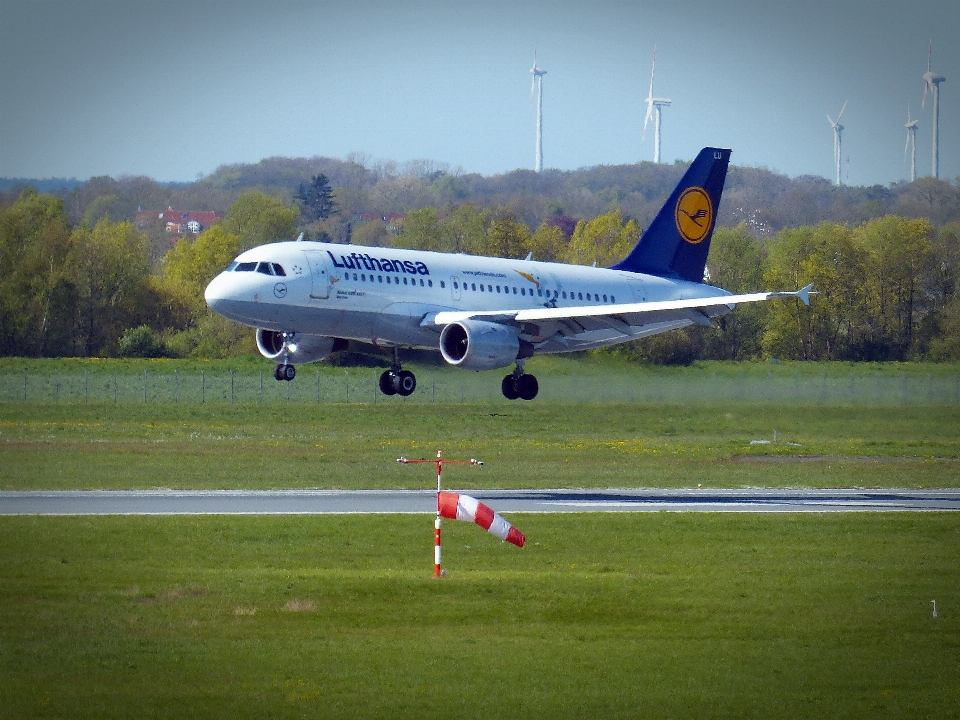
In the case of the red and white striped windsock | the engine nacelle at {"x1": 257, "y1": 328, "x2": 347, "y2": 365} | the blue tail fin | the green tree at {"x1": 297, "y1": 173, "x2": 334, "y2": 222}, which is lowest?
the red and white striped windsock

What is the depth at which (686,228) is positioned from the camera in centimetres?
5456

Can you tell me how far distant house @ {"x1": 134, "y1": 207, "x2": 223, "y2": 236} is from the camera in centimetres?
13638

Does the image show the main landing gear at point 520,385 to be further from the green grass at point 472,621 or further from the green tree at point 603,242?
the green tree at point 603,242

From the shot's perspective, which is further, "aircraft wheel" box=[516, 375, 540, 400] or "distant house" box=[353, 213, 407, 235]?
"distant house" box=[353, 213, 407, 235]

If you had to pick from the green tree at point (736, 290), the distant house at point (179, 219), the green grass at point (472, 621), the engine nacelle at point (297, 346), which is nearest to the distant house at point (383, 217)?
the distant house at point (179, 219)

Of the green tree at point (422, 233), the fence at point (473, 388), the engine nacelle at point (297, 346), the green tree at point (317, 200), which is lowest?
the fence at point (473, 388)

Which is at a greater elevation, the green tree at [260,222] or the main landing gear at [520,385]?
the green tree at [260,222]

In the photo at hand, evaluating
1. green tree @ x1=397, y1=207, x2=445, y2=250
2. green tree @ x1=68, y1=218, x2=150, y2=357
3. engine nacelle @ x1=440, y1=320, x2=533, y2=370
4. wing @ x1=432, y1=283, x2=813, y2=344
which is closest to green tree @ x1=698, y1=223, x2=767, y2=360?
green tree @ x1=397, y1=207, x2=445, y2=250

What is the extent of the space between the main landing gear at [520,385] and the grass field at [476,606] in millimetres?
6796

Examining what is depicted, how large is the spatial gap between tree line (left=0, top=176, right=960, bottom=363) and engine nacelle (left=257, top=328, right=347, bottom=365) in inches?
828

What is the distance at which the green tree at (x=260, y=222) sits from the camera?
9531cm

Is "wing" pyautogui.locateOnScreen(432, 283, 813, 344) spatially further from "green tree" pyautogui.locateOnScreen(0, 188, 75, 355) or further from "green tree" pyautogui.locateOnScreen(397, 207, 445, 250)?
"green tree" pyautogui.locateOnScreen(397, 207, 445, 250)

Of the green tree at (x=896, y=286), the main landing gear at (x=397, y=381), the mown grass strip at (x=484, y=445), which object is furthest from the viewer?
the green tree at (x=896, y=286)

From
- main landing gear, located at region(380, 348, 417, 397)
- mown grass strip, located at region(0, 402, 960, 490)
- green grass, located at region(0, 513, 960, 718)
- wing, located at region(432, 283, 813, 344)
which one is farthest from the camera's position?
main landing gear, located at region(380, 348, 417, 397)
